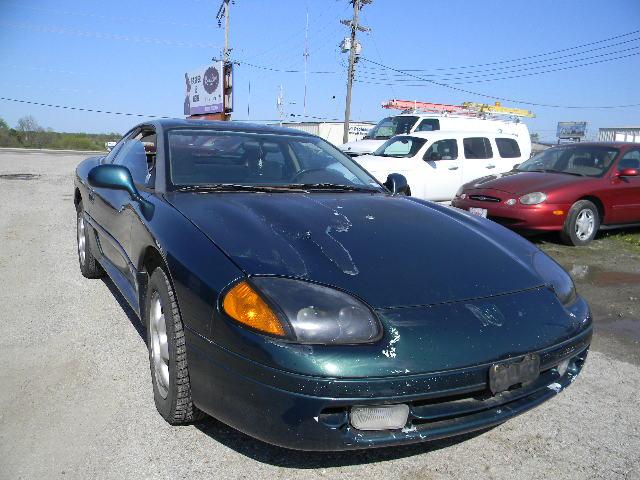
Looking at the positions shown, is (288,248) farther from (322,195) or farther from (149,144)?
(149,144)

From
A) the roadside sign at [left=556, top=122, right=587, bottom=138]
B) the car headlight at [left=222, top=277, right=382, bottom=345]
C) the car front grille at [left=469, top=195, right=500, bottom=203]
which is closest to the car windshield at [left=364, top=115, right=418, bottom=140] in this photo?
the car front grille at [left=469, top=195, right=500, bottom=203]

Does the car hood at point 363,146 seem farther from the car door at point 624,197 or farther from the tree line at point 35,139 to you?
the tree line at point 35,139

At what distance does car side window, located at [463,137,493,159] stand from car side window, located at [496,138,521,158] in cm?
30

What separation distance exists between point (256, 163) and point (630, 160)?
→ 20.9 ft

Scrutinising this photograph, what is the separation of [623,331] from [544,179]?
3.57 metres

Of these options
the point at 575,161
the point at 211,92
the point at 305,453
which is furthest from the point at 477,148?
the point at 211,92

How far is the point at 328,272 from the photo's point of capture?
80.3 inches

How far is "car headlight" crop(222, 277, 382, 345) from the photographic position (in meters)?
1.81

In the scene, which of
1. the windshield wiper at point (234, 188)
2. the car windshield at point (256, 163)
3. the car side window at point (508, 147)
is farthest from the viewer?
the car side window at point (508, 147)

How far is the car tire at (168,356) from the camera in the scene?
7.18 feet

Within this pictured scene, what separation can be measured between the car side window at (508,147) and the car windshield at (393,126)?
347 centimetres

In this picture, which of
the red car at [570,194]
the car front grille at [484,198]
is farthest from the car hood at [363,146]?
the car front grille at [484,198]

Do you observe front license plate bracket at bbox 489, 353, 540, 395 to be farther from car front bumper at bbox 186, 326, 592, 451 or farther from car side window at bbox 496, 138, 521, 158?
car side window at bbox 496, 138, 521, 158

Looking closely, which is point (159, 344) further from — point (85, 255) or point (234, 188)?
point (85, 255)
